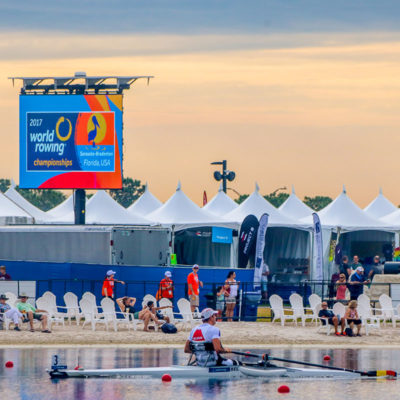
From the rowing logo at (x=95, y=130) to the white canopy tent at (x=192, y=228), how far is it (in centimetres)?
383

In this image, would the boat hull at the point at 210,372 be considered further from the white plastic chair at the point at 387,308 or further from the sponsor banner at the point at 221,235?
the sponsor banner at the point at 221,235

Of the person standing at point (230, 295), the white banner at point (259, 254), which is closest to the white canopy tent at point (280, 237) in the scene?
the white banner at point (259, 254)

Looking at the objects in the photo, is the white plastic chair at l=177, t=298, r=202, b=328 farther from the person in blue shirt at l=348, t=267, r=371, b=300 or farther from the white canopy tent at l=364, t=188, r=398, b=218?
the white canopy tent at l=364, t=188, r=398, b=218

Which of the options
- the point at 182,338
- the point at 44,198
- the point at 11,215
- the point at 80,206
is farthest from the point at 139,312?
the point at 44,198

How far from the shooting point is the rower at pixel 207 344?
64.3ft

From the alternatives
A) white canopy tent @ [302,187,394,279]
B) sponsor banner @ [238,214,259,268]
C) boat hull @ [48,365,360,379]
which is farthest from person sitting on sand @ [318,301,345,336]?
Result: white canopy tent @ [302,187,394,279]

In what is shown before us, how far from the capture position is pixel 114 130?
45688 millimetres

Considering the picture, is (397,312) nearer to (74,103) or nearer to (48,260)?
(48,260)

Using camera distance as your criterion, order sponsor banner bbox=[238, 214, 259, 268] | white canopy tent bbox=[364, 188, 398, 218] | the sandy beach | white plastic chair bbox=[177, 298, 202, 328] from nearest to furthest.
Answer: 1. the sandy beach
2. white plastic chair bbox=[177, 298, 202, 328]
3. sponsor banner bbox=[238, 214, 259, 268]
4. white canopy tent bbox=[364, 188, 398, 218]

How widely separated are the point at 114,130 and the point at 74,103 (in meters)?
1.85

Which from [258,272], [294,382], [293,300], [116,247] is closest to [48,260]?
[116,247]

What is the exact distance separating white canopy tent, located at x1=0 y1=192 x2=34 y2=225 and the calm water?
1993 centimetres

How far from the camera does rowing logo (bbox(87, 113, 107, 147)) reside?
4556 cm

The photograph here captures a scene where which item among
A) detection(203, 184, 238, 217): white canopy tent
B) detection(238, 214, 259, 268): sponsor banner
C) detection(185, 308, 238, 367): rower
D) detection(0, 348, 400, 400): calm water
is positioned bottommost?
detection(0, 348, 400, 400): calm water
